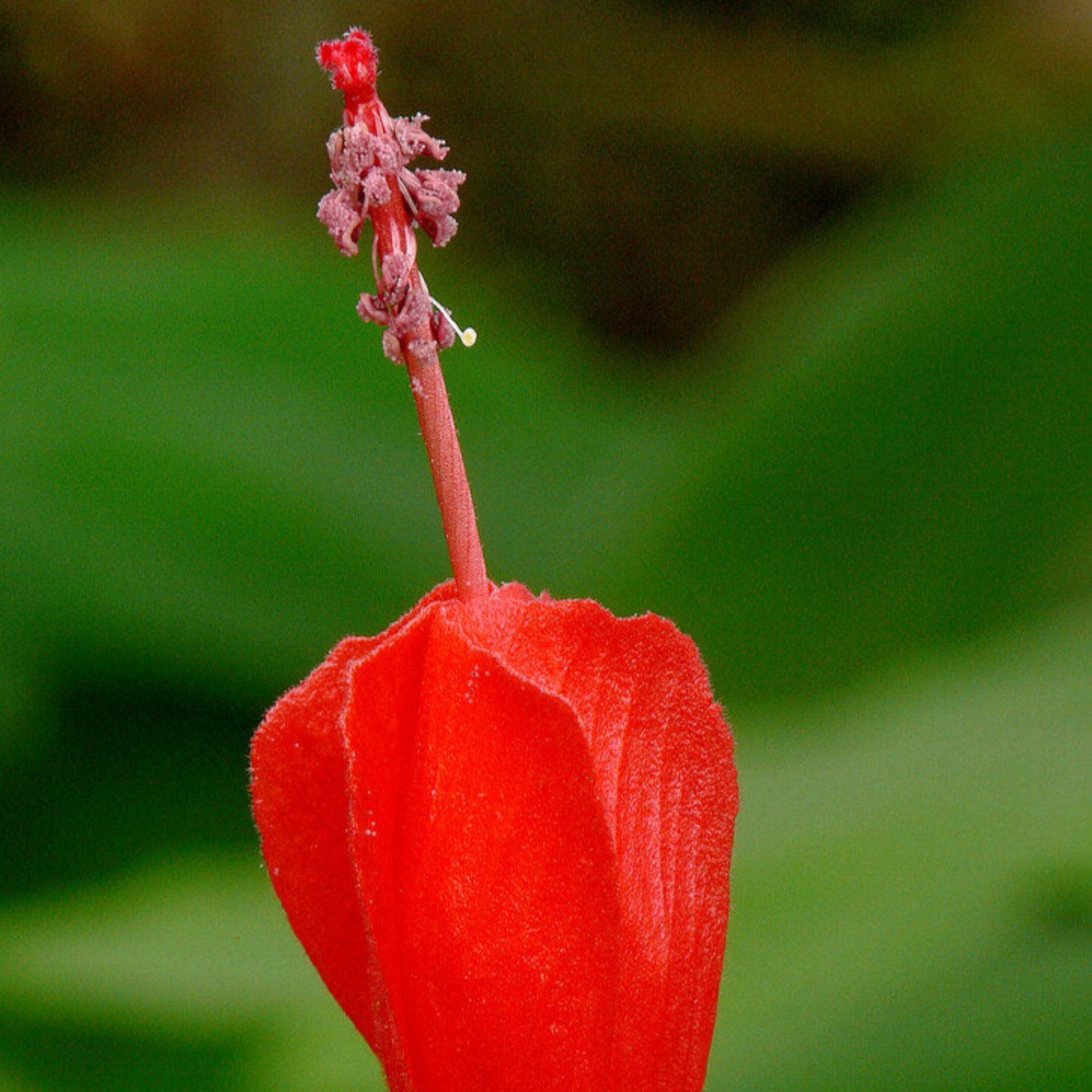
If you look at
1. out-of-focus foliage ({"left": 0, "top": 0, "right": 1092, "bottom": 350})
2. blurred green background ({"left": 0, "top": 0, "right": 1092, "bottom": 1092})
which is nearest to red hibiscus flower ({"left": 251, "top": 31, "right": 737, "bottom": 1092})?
blurred green background ({"left": 0, "top": 0, "right": 1092, "bottom": 1092})

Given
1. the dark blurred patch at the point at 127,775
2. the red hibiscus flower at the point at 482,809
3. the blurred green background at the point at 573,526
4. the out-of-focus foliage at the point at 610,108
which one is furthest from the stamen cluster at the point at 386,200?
the out-of-focus foliage at the point at 610,108

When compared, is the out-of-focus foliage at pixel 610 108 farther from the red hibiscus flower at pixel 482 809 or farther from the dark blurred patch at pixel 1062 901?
the red hibiscus flower at pixel 482 809

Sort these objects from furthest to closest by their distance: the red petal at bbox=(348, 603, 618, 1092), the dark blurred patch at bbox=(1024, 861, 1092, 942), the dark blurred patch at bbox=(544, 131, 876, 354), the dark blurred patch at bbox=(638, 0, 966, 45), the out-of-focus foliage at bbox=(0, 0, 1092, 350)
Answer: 1. the dark blurred patch at bbox=(544, 131, 876, 354)
2. the dark blurred patch at bbox=(638, 0, 966, 45)
3. the out-of-focus foliage at bbox=(0, 0, 1092, 350)
4. the dark blurred patch at bbox=(1024, 861, 1092, 942)
5. the red petal at bbox=(348, 603, 618, 1092)

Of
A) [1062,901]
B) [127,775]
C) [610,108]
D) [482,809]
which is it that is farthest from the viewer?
[610,108]

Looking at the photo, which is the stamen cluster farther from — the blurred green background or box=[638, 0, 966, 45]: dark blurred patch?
box=[638, 0, 966, 45]: dark blurred patch

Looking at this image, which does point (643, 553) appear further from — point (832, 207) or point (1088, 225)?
point (832, 207)

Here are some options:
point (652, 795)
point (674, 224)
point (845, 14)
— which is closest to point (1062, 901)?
point (652, 795)

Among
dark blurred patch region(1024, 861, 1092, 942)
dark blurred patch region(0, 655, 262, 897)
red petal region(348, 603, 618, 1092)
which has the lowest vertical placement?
red petal region(348, 603, 618, 1092)

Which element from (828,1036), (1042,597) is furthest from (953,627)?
(828,1036)

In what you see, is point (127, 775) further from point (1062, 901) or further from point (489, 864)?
point (489, 864)
